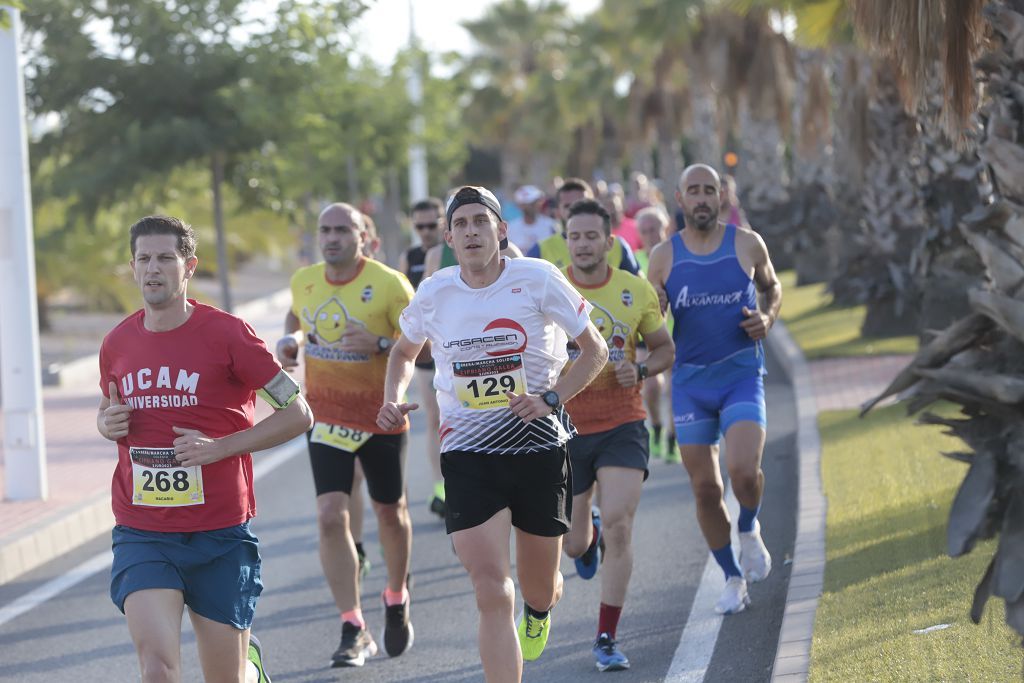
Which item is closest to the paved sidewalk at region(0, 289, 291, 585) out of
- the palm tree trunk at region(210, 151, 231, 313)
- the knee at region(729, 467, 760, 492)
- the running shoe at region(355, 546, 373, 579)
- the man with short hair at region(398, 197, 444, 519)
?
the running shoe at region(355, 546, 373, 579)

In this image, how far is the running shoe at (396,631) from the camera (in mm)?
7414

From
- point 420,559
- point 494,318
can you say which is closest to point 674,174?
point 420,559

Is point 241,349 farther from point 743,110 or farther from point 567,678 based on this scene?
point 743,110

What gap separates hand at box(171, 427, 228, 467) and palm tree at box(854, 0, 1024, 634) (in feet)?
6.99

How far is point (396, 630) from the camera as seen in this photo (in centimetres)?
744

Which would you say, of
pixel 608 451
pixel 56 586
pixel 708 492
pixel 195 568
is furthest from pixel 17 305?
pixel 195 568

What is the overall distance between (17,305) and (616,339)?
Result: 18.8 ft

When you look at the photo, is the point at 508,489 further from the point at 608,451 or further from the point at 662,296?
the point at 662,296

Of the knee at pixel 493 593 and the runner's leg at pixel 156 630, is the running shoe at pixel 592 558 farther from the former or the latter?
the runner's leg at pixel 156 630

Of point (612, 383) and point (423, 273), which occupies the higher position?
point (423, 273)

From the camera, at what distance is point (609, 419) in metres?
7.42

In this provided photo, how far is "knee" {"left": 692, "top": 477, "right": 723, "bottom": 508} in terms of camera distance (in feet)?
25.5

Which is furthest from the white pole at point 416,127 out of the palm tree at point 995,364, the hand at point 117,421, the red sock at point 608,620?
the hand at point 117,421

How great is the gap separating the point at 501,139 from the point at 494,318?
190 ft
